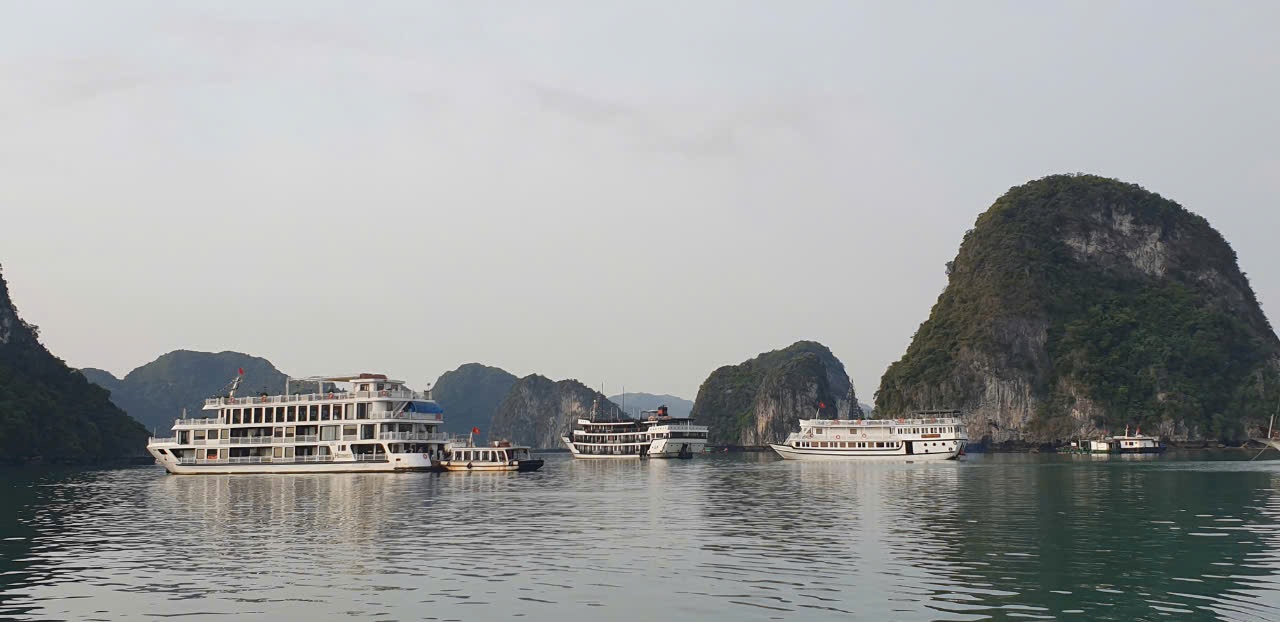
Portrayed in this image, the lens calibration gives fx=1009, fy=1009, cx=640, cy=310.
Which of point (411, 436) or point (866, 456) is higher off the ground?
point (411, 436)

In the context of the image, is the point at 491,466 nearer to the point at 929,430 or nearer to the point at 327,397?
the point at 327,397

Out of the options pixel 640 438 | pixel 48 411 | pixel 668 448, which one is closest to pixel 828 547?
pixel 668 448

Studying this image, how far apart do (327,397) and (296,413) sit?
3.17m

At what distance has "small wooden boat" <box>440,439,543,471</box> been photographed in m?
94.0

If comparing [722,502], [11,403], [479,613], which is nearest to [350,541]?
[479,613]

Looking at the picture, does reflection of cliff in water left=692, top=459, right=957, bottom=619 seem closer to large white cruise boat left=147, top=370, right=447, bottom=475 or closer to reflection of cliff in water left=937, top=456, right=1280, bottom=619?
reflection of cliff in water left=937, top=456, right=1280, bottom=619

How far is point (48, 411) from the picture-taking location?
150m

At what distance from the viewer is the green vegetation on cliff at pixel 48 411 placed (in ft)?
457

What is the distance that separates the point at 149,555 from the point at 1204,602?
100 feet

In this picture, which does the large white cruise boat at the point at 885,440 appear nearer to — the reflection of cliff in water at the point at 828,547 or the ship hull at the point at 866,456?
the ship hull at the point at 866,456

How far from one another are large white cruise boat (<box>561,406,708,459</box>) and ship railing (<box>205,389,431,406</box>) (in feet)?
230

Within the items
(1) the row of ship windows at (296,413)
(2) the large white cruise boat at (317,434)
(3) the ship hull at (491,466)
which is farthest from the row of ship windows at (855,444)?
(1) the row of ship windows at (296,413)

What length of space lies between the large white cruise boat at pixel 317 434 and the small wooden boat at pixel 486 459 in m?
1.30

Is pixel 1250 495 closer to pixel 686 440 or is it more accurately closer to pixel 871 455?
pixel 871 455
